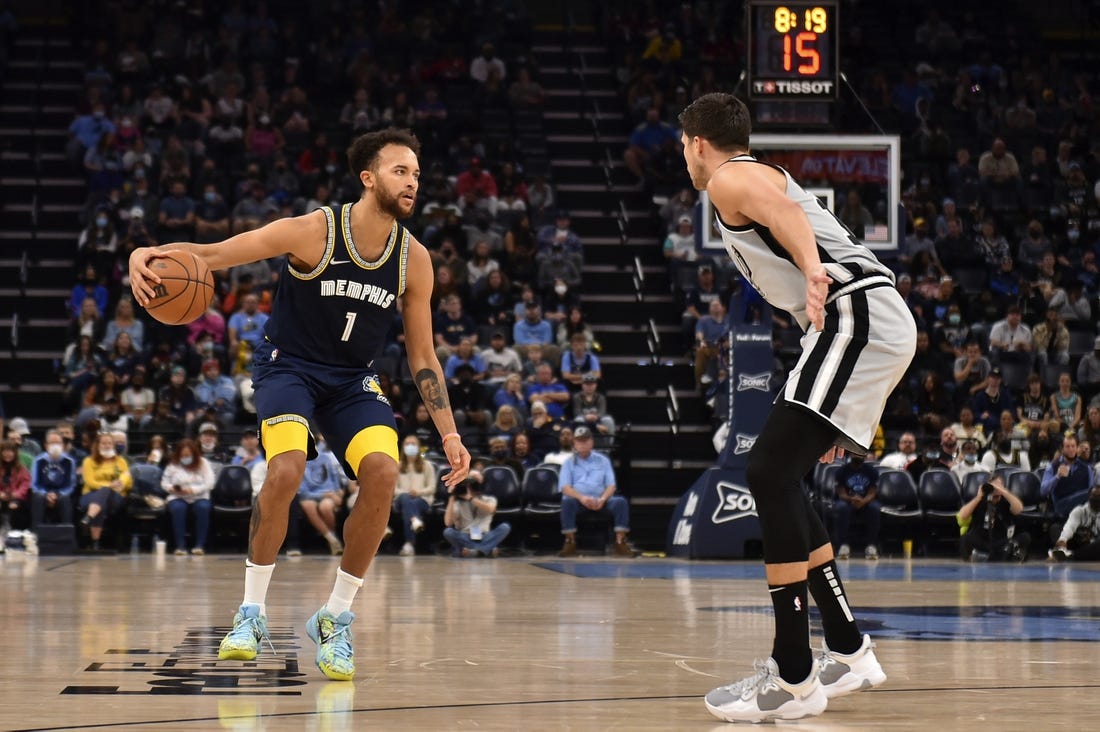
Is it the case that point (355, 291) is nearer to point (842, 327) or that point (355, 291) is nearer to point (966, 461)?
point (842, 327)

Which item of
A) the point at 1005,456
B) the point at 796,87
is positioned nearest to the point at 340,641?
the point at 796,87

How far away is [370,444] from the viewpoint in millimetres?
6074

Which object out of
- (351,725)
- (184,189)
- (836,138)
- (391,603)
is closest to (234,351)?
(184,189)

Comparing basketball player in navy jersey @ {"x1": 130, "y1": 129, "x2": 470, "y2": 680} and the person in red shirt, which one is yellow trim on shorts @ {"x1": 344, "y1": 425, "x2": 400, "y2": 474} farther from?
the person in red shirt

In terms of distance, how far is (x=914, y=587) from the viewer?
36.7ft

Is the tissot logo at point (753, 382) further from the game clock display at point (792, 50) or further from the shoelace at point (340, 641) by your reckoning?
the shoelace at point (340, 641)

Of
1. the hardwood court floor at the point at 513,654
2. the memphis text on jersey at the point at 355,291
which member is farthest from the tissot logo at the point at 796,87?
the memphis text on jersey at the point at 355,291

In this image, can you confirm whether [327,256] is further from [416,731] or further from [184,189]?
[184,189]

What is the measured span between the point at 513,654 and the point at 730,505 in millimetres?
8749

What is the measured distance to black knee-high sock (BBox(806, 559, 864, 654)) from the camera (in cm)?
519

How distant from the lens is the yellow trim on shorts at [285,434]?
5973 millimetres

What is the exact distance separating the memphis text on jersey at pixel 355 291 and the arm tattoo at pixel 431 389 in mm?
380

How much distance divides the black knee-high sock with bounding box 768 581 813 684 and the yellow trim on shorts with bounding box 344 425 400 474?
1786 mm

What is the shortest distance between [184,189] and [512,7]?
23.9 ft
